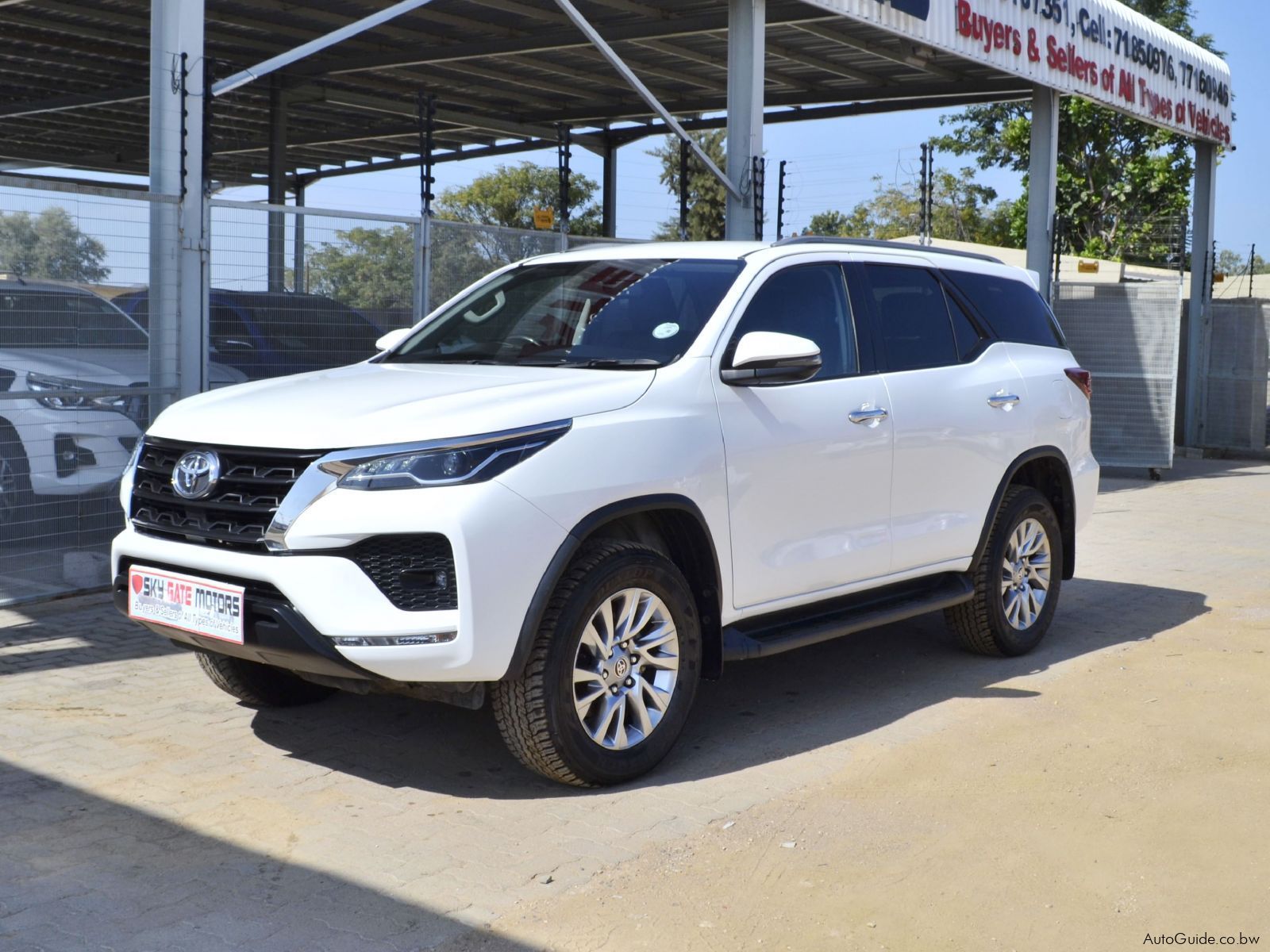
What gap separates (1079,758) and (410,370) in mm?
2997

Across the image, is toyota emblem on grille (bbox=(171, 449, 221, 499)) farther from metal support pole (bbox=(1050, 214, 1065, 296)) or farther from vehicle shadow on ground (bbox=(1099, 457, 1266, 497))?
metal support pole (bbox=(1050, 214, 1065, 296))

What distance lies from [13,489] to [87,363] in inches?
31.5

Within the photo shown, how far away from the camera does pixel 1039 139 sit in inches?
648

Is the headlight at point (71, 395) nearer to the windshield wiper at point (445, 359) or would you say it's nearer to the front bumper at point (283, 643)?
the windshield wiper at point (445, 359)

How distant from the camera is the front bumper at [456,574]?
14.2 ft

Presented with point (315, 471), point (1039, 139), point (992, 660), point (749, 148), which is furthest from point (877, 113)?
point (315, 471)

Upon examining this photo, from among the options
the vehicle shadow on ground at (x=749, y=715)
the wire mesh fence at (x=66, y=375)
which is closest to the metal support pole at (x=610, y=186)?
the wire mesh fence at (x=66, y=375)

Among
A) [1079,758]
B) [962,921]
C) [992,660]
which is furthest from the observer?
[992,660]

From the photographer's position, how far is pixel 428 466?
4.42 meters

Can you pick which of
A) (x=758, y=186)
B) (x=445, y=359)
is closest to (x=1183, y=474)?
(x=758, y=186)

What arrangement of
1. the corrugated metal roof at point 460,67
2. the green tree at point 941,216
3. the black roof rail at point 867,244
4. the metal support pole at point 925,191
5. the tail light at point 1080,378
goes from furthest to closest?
the green tree at point 941,216 < the metal support pole at point 925,191 < the corrugated metal roof at point 460,67 < the tail light at point 1080,378 < the black roof rail at point 867,244

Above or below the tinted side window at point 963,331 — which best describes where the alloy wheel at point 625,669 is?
below

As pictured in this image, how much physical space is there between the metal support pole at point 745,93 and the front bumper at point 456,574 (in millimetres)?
8015

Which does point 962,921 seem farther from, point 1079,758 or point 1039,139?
point 1039,139
